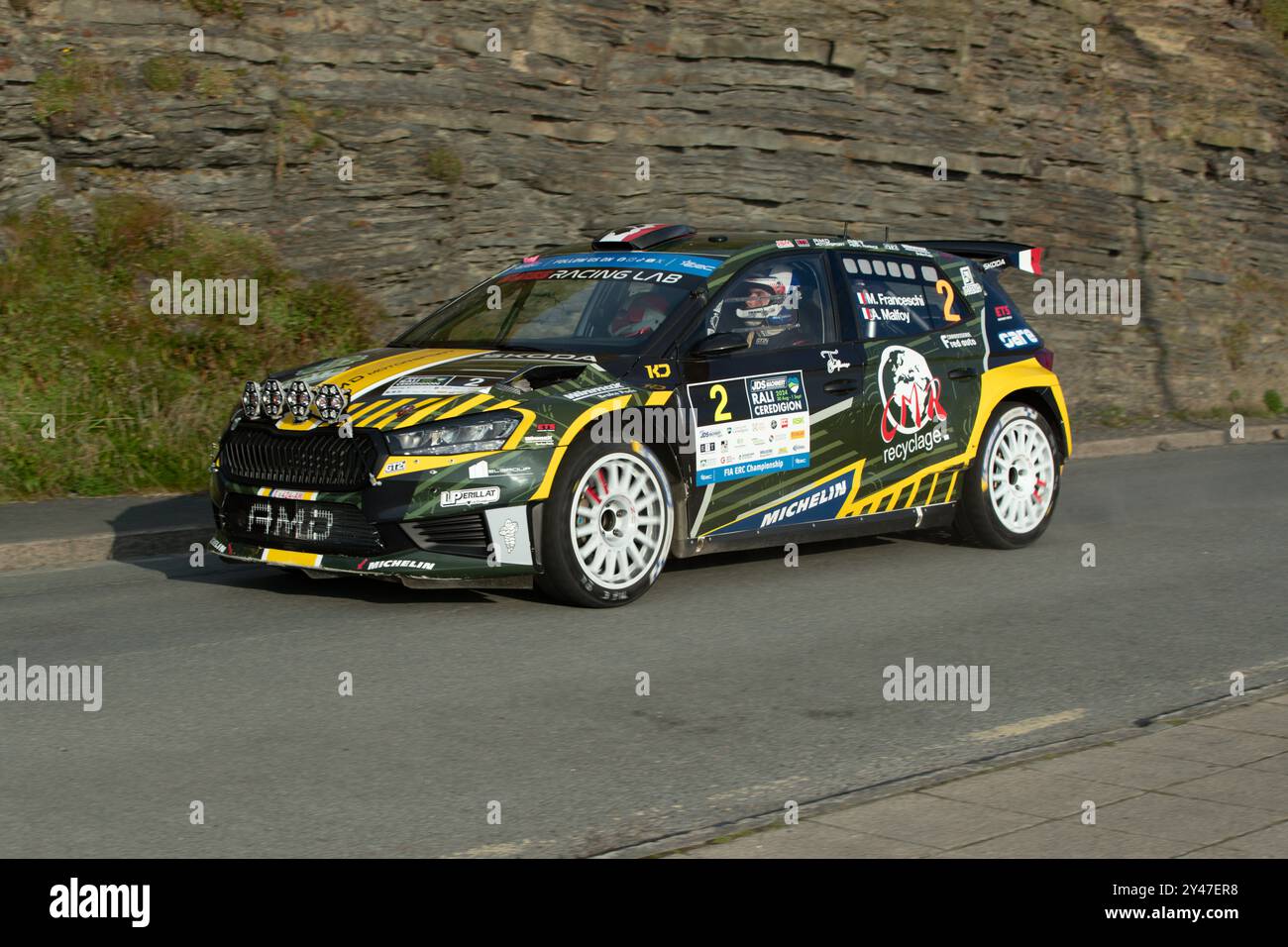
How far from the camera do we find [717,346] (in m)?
8.73

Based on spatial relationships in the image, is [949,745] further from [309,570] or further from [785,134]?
[785,134]

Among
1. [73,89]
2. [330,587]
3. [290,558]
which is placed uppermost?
[73,89]

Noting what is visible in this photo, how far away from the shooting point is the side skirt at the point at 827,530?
346 inches

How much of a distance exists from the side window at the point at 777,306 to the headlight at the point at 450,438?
1.41 metres

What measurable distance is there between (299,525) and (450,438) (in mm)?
924

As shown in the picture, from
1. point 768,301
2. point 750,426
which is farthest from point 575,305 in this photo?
point 750,426

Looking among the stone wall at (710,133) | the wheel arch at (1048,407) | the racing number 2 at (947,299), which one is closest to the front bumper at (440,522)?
the racing number 2 at (947,299)

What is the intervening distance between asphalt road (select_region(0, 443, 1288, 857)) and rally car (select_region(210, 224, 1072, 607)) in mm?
370

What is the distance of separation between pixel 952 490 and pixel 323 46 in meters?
9.42

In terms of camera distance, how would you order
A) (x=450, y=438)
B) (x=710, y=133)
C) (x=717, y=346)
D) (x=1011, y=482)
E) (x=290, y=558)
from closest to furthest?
(x=450, y=438)
(x=290, y=558)
(x=717, y=346)
(x=1011, y=482)
(x=710, y=133)

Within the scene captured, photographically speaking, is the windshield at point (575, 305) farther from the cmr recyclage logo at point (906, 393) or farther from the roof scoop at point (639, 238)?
the cmr recyclage logo at point (906, 393)

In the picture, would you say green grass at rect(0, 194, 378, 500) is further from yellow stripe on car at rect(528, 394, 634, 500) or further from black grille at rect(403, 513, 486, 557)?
yellow stripe on car at rect(528, 394, 634, 500)

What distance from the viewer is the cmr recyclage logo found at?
9.59 metres

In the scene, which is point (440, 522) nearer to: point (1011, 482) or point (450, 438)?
point (450, 438)
